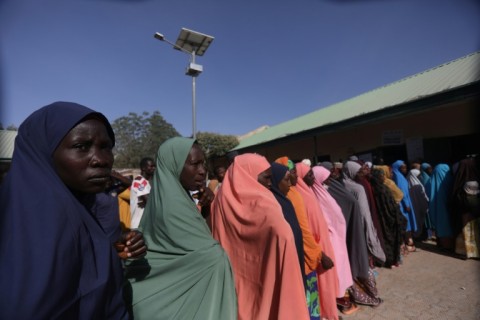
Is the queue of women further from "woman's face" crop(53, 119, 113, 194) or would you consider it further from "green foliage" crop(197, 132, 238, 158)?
"green foliage" crop(197, 132, 238, 158)

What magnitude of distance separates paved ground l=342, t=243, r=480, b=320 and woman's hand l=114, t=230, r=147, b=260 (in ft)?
10.2

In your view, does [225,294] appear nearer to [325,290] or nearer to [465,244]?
[325,290]

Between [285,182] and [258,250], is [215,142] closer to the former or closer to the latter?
[285,182]

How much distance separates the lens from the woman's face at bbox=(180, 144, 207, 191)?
6.04 feet

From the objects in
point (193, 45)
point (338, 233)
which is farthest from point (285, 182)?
point (193, 45)

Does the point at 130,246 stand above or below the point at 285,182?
below

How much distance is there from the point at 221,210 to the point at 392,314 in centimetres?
276

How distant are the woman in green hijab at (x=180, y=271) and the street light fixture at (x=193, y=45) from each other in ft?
21.3

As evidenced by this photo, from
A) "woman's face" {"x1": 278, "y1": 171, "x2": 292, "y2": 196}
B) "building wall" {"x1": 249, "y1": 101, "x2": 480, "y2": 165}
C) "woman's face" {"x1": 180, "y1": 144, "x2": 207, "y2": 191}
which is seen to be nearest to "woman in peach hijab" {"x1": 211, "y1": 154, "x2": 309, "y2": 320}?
"woman's face" {"x1": 180, "y1": 144, "x2": 207, "y2": 191}

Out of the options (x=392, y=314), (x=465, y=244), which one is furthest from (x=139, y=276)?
(x=465, y=244)

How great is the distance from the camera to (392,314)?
3.24 metres

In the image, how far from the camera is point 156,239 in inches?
62.2

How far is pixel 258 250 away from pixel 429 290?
3.50m

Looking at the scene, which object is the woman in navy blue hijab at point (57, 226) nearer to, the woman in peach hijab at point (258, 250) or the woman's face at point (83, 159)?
the woman's face at point (83, 159)
